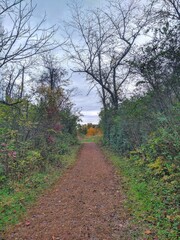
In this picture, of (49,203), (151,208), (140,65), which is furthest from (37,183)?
(140,65)

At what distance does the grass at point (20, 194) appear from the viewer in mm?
4656

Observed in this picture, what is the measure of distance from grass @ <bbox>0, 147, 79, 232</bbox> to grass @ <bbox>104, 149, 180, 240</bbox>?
249 cm

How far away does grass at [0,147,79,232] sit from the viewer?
4.66 meters

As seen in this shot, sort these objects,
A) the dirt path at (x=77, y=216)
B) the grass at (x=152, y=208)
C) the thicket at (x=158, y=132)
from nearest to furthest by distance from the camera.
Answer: the grass at (x=152, y=208), the dirt path at (x=77, y=216), the thicket at (x=158, y=132)

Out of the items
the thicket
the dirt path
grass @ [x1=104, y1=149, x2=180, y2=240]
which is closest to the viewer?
grass @ [x1=104, y1=149, x2=180, y2=240]

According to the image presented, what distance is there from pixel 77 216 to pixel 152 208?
163 centimetres

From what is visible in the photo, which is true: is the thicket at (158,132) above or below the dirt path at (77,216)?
above

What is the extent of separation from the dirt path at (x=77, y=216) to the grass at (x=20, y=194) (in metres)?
0.26

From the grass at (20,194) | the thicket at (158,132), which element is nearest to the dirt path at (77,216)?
the grass at (20,194)

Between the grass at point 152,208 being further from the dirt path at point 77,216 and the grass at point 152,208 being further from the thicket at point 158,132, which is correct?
the dirt path at point 77,216

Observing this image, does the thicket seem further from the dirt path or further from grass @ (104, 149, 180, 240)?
the dirt path

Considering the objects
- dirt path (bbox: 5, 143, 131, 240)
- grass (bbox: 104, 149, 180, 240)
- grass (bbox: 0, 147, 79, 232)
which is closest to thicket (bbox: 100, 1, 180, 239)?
grass (bbox: 104, 149, 180, 240)

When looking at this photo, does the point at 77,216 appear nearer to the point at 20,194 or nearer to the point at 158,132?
the point at 20,194

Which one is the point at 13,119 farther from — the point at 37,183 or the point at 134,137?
the point at 134,137
